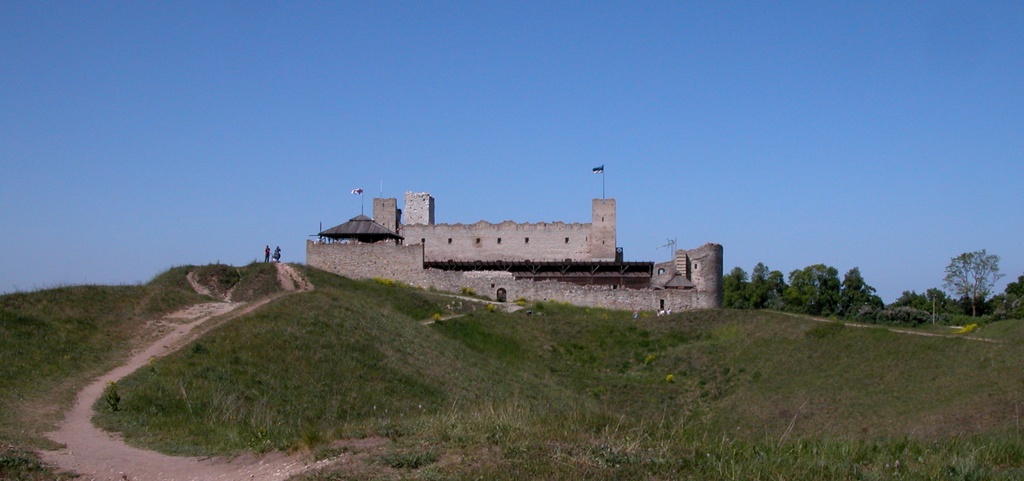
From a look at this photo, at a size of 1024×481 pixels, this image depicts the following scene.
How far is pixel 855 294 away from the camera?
7206cm

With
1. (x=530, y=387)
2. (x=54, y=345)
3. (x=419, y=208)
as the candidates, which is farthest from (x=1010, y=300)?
(x=54, y=345)

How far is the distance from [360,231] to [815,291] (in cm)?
4117

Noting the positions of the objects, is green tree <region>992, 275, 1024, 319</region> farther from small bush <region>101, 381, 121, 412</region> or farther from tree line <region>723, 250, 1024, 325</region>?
small bush <region>101, 381, 121, 412</region>

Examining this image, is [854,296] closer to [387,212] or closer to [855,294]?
[855,294]

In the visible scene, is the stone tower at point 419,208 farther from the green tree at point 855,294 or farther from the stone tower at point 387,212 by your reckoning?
the green tree at point 855,294

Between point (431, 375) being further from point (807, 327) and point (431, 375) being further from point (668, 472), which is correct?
point (807, 327)

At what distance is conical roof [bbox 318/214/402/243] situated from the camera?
45.7 metres

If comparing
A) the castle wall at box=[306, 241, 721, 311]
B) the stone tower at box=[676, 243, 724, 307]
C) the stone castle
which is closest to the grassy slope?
the castle wall at box=[306, 241, 721, 311]

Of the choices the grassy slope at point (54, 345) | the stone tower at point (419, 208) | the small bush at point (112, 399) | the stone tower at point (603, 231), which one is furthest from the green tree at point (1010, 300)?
the small bush at point (112, 399)

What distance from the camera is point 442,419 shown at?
9.75m

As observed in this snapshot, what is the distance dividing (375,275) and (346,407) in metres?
27.4

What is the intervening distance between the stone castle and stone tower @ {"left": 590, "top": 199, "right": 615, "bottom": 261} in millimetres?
54

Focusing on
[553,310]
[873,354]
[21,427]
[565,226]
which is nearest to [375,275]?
[553,310]

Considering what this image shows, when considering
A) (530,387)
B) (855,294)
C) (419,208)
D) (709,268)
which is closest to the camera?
(530,387)
